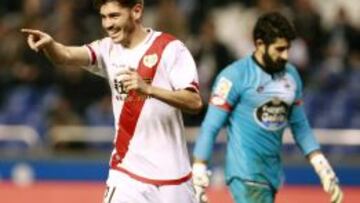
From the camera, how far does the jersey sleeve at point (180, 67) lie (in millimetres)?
7559

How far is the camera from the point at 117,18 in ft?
24.9

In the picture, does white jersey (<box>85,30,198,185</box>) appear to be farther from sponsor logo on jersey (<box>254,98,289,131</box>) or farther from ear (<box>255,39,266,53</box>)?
ear (<box>255,39,266,53</box>)

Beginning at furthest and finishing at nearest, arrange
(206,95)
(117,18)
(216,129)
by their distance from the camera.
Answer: (206,95), (216,129), (117,18)

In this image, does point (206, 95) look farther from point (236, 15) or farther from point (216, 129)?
point (216, 129)

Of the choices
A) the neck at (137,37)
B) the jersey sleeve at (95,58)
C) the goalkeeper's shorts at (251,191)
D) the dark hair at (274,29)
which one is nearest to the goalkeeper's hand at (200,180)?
the goalkeeper's shorts at (251,191)

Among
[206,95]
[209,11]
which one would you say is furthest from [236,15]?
[206,95]

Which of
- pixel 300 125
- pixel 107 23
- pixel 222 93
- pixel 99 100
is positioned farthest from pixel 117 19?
pixel 99 100

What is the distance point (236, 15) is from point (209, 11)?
0.48 metres

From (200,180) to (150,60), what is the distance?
129 cm

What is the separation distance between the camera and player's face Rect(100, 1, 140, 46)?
7586 mm

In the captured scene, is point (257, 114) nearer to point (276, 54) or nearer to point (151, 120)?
point (276, 54)

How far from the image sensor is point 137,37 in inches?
306

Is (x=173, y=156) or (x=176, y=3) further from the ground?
(x=176, y=3)

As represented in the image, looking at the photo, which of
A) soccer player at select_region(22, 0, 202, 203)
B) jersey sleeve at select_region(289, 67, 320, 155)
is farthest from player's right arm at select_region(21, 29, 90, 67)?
jersey sleeve at select_region(289, 67, 320, 155)
